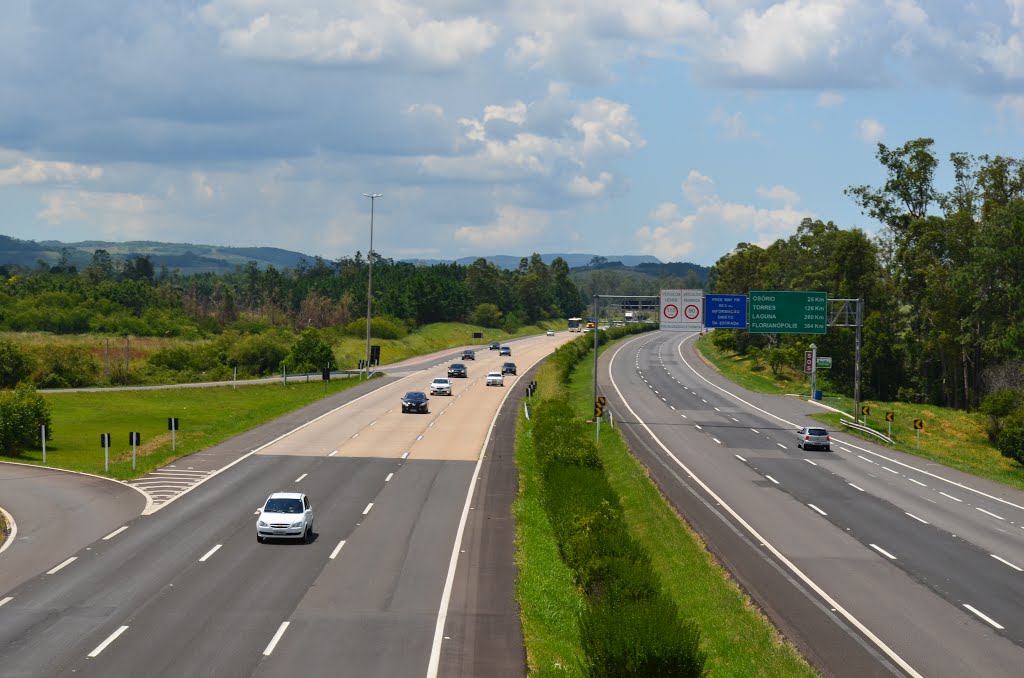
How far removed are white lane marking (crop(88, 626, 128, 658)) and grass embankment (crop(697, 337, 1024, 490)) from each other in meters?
41.7

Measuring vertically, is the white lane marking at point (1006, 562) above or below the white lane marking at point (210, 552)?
below

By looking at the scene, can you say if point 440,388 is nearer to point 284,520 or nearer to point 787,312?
point 787,312

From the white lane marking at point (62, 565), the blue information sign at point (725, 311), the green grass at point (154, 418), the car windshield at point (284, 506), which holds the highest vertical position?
the blue information sign at point (725, 311)

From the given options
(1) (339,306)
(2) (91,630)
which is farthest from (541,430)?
(1) (339,306)

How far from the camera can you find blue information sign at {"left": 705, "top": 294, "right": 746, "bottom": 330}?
65688mm

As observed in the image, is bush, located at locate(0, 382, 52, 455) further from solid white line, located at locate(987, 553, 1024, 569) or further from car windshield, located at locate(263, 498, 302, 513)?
solid white line, located at locate(987, 553, 1024, 569)

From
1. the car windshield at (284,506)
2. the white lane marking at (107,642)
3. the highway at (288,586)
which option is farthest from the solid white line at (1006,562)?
the white lane marking at (107,642)

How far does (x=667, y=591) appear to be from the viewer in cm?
2709

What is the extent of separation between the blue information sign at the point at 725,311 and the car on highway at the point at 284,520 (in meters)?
38.7

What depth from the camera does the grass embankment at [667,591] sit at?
21734 millimetres

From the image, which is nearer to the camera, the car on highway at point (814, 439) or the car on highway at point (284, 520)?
the car on highway at point (284, 520)

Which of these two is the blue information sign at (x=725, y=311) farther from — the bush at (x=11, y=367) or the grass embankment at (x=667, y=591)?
the bush at (x=11, y=367)

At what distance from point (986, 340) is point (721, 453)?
1563 inches

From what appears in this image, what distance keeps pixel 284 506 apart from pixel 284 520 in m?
0.74
